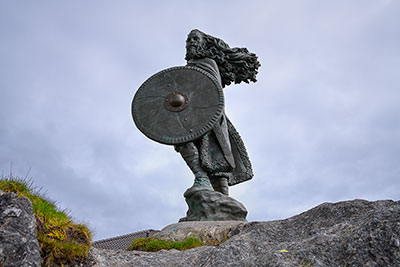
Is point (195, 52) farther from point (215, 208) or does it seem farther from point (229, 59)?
point (215, 208)

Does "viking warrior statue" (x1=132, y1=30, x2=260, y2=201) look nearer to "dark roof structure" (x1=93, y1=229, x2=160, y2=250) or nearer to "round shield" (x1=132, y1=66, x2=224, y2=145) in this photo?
"round shield" (x1=132, y1=66, x2=224, y2=145)

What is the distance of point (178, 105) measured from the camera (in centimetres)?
656

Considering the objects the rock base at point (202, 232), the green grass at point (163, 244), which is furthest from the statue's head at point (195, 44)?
the green grass at point (163, 244)

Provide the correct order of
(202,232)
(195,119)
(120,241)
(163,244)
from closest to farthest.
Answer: (163,244) < (202,232) < (195,119) < (120,241)

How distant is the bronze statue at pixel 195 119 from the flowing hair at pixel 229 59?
0.75ft

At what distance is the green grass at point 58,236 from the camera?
247 centimetres

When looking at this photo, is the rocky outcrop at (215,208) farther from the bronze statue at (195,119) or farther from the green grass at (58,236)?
the green grass at (58,236)

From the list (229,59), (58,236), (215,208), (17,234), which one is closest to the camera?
(17,234)

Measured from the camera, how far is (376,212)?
7.96 feet

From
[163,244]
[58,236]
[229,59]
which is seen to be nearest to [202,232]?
[163,244]

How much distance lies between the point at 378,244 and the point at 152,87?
5118 millimetres

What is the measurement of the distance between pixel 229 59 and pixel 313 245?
581 centimetres

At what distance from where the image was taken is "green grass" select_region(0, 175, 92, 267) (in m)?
2.47

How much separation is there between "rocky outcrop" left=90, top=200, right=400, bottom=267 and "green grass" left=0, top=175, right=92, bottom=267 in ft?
0.46
